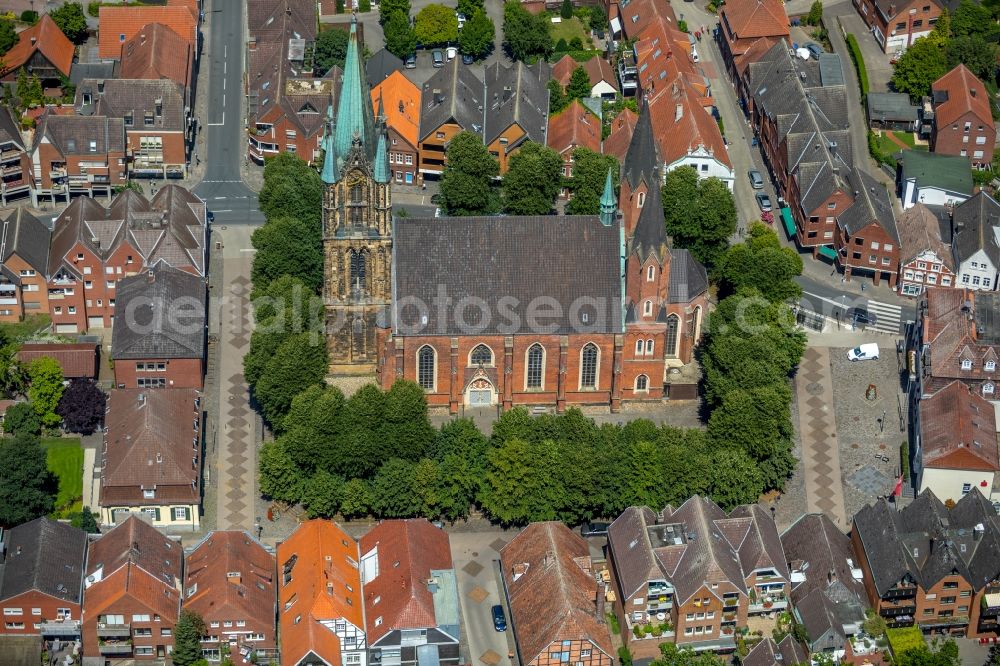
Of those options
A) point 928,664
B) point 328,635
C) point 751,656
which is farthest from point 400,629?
point 928,664

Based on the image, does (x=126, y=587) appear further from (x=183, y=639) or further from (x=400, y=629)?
(x=400, y=629)

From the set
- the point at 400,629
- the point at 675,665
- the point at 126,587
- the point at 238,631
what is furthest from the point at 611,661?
the point at 126,587

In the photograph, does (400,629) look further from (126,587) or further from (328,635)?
(126,587)

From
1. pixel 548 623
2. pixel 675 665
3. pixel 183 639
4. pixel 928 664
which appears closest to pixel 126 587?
pixel 183 639

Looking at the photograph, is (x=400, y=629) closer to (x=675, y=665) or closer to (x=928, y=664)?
(x=675, y=665)
